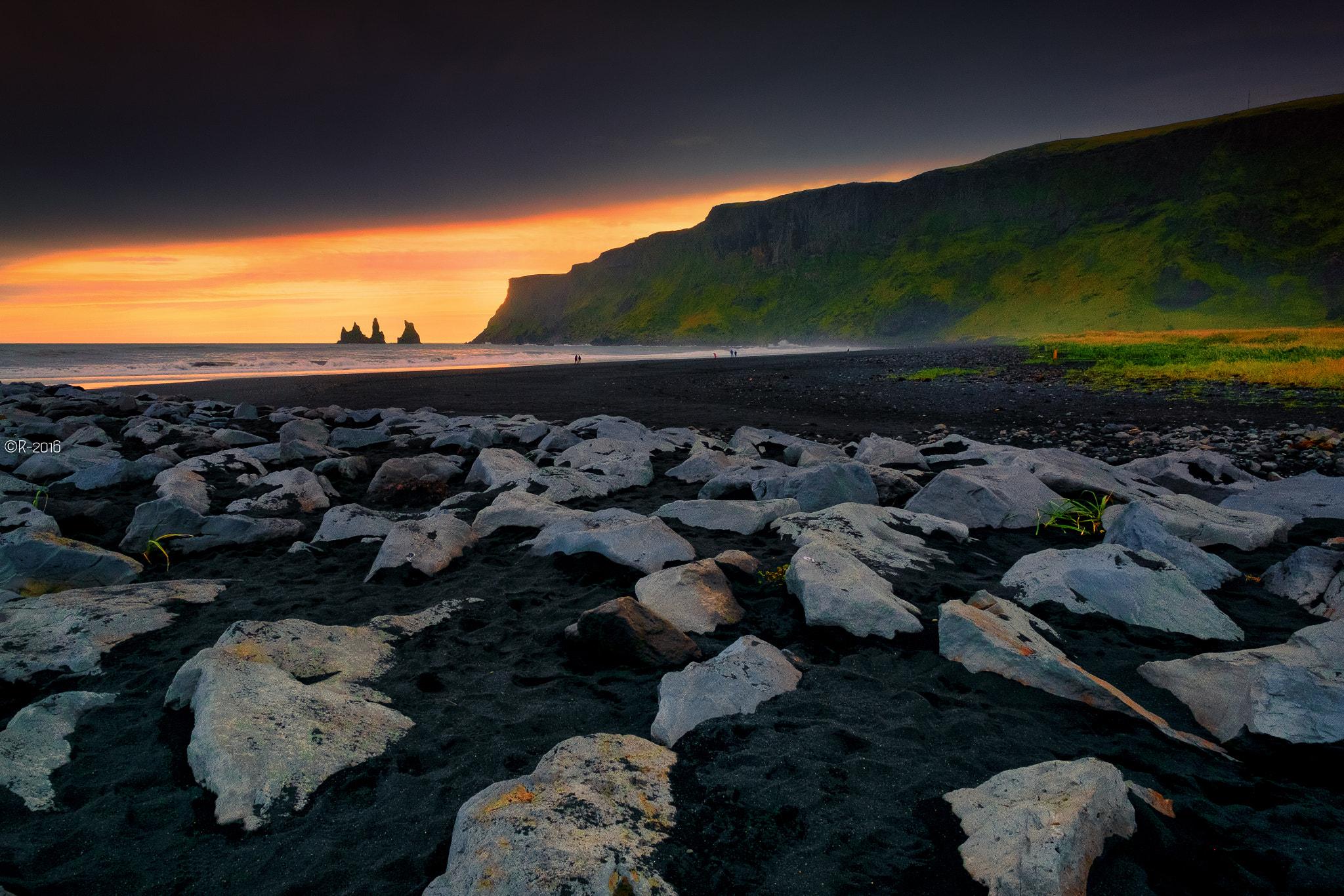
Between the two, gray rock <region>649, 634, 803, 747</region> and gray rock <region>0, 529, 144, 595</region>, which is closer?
gray rock <region>649, 634, 803, 747</region>

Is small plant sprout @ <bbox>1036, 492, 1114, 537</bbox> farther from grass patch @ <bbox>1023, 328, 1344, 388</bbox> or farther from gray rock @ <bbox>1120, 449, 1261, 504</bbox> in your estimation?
grass patch @ <bbox>1023, 328, 1344, 388</bbox>

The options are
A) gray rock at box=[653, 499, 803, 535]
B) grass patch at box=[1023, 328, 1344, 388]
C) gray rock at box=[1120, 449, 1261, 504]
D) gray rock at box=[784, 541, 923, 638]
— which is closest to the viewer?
gray rock at box=[784, 541, 923, 638]

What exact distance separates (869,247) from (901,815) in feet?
458

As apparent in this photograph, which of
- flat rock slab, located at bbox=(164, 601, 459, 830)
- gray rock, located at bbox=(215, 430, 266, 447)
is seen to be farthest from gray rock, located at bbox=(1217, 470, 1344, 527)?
gray rock, located at bbox=(215, 430, 266, 447)

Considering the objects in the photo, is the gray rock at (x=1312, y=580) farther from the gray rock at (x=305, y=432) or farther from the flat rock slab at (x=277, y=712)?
the gray rock at (x=305, y=432)

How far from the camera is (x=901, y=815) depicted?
7.11 ft

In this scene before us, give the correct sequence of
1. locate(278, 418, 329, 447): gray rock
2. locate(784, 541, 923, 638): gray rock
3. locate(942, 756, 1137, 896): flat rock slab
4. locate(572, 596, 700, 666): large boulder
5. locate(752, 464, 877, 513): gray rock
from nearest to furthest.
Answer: locate(942, 756, 1137, 896): flat rock slab
locate(572, 596, 700, 666): large boulder
locate(784, 541, 923, 638): gray rock
locate(752, 464, 877, 513): gray rock
locate(278, 418, 329, 447): gray rock

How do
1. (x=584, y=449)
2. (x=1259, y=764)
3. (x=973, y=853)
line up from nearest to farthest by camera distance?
(x=973, y=853) < (x=1259, y=764) < (x=584, y=449)

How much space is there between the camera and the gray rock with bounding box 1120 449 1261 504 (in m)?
6.55

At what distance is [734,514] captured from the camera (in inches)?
222

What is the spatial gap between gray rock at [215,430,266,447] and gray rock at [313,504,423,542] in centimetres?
503

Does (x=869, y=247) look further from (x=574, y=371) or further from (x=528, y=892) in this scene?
(x=528, y=892)

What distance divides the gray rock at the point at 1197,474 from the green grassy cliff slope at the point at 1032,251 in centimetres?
8134

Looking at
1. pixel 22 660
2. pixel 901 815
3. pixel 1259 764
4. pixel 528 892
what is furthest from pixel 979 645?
pixel 22 660
